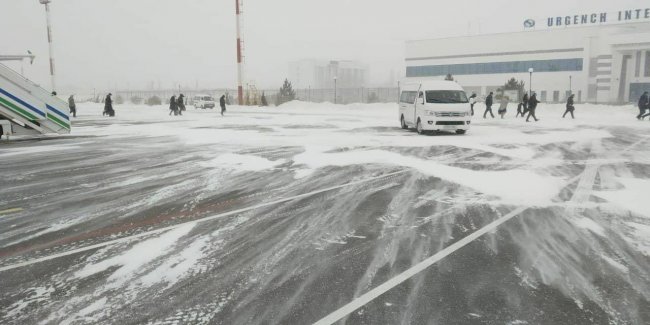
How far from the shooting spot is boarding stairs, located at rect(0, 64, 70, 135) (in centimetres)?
1692

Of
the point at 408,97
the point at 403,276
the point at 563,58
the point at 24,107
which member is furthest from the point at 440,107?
the point at 563,58

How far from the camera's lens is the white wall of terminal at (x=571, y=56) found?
61.8m

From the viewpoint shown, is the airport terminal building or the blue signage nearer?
the airport terminal building

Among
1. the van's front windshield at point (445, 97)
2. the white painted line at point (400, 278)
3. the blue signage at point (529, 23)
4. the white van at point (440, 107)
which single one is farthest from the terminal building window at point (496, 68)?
the white painted line at point (400, 278)

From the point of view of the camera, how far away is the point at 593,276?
4.47 metres

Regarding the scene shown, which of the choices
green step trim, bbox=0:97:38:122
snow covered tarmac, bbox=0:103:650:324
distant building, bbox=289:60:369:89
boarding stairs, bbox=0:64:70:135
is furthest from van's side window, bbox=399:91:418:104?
distant building, bbox=289:60:369:89

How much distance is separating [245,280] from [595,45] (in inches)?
2921

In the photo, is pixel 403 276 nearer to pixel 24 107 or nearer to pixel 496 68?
pixel 24 107

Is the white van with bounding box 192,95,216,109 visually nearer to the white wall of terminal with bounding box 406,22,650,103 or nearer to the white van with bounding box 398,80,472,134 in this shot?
the white van with bounding box 398,80,472,134


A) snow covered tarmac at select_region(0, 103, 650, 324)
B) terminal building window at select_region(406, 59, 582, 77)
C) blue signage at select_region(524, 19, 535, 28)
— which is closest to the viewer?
snow covered tarmac at select_region(0, 103, 650, 324)

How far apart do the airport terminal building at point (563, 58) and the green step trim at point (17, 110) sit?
6266 cm

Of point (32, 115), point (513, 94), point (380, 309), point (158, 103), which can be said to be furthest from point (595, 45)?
point (380, 309)

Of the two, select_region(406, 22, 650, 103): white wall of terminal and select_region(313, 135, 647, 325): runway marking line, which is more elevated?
select_region(406, 22, 650, 103): white wall of terminal

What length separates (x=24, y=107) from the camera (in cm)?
1739
